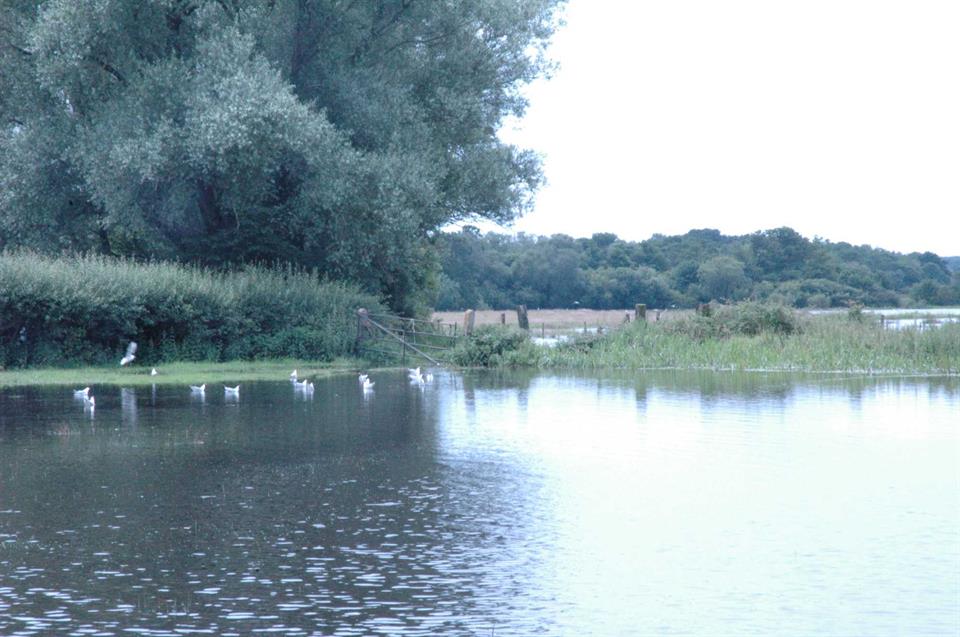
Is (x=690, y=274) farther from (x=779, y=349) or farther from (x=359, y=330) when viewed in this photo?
(x=359, y=330)

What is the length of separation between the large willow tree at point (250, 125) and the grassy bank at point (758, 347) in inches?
268

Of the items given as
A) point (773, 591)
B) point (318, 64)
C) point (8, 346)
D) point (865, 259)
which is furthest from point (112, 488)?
point (865, 259)

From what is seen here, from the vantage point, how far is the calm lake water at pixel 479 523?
9359 millimetres

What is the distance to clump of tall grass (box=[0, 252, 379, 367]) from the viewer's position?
32.7 m

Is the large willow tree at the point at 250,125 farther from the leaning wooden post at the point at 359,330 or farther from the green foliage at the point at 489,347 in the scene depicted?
the green foliage at the point at 489,347

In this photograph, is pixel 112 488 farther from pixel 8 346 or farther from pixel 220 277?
pixel 220 277

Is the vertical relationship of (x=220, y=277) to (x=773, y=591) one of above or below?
above

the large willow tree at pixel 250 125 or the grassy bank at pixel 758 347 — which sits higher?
the large willow tree at pixel 250 125

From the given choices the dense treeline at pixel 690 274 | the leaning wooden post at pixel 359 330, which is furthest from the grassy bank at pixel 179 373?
the dense treeline at pixel 690 274

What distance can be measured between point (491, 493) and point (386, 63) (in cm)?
3021

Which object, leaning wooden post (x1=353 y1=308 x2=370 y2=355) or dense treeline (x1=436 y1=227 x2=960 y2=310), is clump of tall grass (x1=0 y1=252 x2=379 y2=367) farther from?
dense treeline (x1=436 y1=227 x2=960 y2=310)

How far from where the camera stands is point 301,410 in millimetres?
23938

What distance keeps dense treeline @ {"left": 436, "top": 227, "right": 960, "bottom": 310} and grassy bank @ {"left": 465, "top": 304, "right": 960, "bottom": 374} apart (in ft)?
162

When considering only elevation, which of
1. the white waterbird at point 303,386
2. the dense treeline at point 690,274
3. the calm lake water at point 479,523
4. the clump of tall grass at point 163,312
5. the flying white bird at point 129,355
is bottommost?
the calm lake water at point 479,523
